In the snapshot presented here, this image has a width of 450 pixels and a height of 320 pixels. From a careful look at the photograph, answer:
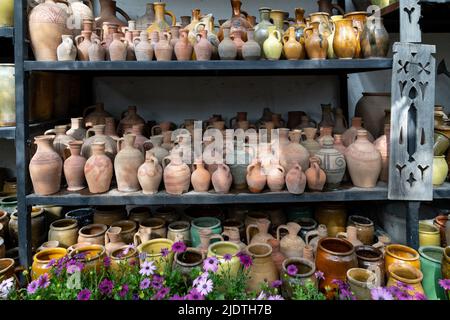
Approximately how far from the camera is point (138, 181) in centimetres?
186

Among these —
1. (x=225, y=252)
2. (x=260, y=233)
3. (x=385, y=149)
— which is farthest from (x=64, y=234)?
(x=385, y=149)

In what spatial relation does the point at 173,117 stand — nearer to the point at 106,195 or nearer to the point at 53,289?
the point at 106,195

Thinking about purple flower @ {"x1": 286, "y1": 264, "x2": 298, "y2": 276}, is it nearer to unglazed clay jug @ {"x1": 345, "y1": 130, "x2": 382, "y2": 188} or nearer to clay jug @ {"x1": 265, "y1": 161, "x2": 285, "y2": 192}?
clay jug @ {"x1": 265, "y1": 161, "x2": 285, "y2": 192}

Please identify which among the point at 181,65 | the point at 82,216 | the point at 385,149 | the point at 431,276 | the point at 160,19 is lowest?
the point at 431,276

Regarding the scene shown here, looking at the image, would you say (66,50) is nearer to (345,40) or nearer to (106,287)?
(106,287)

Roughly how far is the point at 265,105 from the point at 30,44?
155 centimetres

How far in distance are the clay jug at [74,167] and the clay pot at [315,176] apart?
115 cm

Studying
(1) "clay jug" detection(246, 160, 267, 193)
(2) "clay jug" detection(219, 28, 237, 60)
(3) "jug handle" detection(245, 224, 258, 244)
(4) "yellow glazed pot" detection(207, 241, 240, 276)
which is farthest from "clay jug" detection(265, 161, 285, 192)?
(2) "clay jug" detection(219, 28, 237, 60)

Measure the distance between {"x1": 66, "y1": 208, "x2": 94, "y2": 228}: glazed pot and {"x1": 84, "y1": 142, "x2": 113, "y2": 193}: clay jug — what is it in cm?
38

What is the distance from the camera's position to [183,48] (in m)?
1.79

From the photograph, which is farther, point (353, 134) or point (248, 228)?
point (353, 134)

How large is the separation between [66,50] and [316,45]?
1.24 metres

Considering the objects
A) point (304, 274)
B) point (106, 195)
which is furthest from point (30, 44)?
point (304, 274)

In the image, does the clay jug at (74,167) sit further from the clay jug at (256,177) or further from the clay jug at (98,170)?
the clay jug at (256,177)
